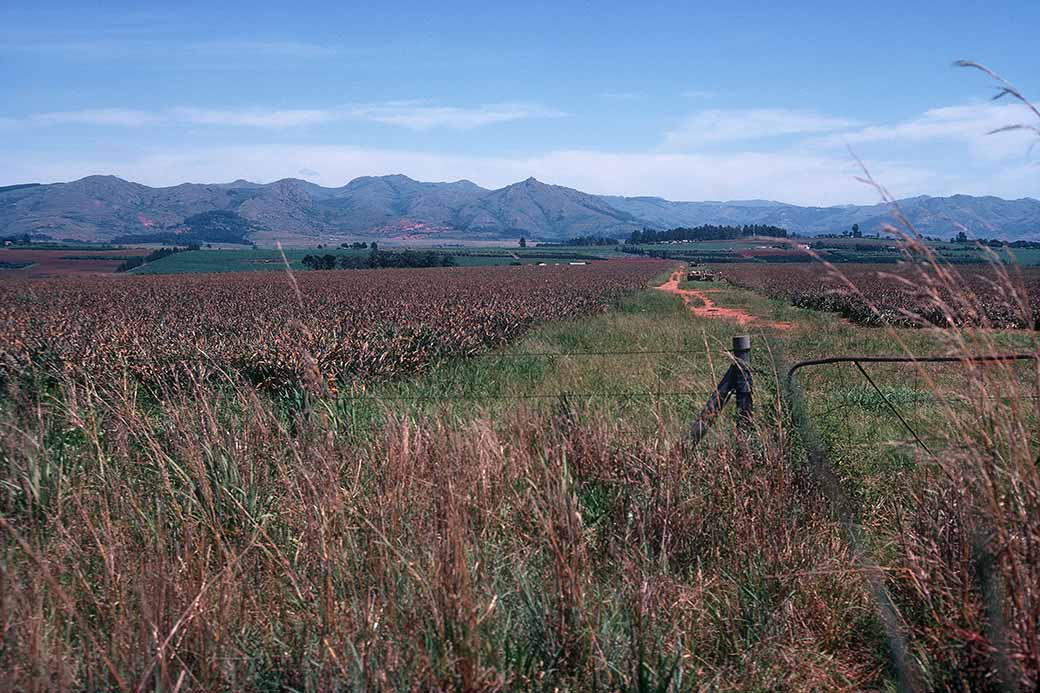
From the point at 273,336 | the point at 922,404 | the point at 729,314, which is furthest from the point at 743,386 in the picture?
the point at 729,314

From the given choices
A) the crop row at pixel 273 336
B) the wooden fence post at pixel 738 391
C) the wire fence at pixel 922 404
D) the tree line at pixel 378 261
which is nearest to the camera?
the wire fence at pixel 922 404

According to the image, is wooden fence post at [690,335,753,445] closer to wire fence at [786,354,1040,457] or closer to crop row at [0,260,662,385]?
wire fence at [786,354,1040,457]

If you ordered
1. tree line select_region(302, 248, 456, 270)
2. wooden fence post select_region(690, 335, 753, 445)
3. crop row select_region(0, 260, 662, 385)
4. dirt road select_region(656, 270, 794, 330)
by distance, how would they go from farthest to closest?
tree line select_region(302, 248, 456, 270)
dirt road select_region(656, 270, 794, 330)
crop row select_region(0, 260, 662, 385)
wooden fence post select_region(690, 335, 753, 445)

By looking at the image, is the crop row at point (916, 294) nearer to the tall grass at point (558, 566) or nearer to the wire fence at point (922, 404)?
the tall grass at point (558, 566)

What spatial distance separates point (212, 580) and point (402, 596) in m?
0.81

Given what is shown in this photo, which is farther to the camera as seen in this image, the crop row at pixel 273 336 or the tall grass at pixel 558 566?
the crop row at pixel 273 336

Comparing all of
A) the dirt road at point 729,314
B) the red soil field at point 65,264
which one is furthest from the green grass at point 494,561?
the red soil field at point 65,264

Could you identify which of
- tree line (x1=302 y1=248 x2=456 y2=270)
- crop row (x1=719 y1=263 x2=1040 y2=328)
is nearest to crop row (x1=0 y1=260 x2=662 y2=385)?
crop row (x1=719 y1=263 x2=1040 y2=328)

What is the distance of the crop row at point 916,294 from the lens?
2.79 meters

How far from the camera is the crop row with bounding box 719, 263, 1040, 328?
279 centimetres

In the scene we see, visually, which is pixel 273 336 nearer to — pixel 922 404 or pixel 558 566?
pixel 922 404

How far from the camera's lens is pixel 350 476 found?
471 cm

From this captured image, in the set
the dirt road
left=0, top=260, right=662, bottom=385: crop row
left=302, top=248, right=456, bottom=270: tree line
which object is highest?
left=302, top=248, right=456, bottom=270: tree line

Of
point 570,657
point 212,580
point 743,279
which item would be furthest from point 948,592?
point 743,279
